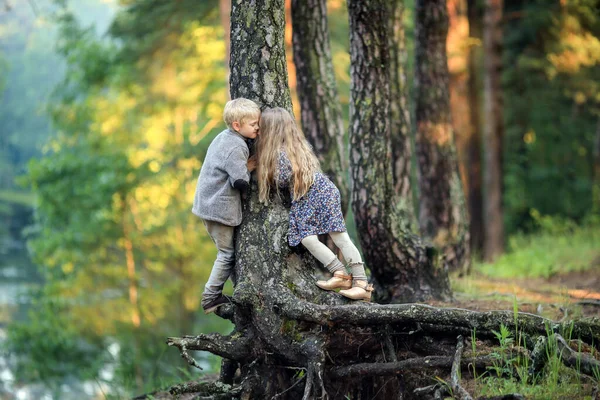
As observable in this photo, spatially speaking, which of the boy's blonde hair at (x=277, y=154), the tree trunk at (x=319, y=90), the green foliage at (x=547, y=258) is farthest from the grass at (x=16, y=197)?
the boy's blonde hair at (x=277, y=154)

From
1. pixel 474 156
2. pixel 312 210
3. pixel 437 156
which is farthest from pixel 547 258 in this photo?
pixel 312 210

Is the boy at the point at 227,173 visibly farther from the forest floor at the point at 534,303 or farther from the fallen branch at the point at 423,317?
the forest floor at the point at 534,303

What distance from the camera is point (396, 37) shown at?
8562mm

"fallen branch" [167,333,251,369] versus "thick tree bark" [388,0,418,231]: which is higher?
"thick tree bark" [388,0,418,231]

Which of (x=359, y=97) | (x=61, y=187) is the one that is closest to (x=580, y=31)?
(x=359, y=97)

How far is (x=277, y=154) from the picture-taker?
512 cm

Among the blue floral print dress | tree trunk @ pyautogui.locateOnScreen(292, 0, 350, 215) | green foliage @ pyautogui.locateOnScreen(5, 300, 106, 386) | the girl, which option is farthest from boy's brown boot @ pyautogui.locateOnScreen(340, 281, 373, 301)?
green foliage @ pyautogui.locateOnScreen(5, 300, 106, 386)

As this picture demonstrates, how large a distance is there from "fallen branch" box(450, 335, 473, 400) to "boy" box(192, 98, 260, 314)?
71.2 inches

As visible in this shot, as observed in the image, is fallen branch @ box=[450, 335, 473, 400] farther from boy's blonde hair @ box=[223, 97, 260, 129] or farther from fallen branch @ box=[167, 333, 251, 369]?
boy's blonde hair @ box=[223, 97, 260, 129]

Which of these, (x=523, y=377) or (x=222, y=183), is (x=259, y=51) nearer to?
(x=222, y=183)

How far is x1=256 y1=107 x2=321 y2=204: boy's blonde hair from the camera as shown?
16.8ft

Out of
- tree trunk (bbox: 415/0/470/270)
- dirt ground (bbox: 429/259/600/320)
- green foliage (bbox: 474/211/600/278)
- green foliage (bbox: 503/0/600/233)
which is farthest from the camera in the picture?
green foliage (bbox: 503/0/600/233)

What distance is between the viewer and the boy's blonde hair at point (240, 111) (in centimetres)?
514

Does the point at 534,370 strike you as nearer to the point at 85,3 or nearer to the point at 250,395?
the point at 250,395
